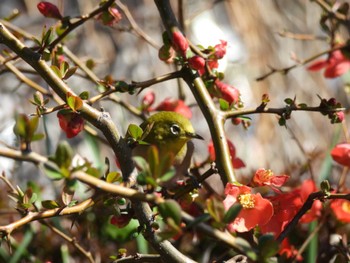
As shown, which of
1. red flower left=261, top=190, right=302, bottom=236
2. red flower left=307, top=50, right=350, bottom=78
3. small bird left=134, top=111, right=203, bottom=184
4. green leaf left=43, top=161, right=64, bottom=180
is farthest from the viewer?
red flower left=307, top=50, right=350, bottom=78

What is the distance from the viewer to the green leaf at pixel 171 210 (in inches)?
15.6

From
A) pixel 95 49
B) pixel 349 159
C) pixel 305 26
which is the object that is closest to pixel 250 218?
pixel 349 159

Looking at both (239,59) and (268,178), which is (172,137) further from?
(239,59)

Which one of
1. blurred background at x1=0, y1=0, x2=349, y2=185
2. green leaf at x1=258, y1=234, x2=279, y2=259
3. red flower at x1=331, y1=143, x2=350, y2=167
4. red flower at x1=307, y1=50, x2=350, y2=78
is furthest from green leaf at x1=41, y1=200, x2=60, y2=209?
blurred background at x1=0, y1=0, x2=349, y2=185

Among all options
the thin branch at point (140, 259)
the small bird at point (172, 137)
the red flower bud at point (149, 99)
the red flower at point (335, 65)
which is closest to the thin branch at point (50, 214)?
the thin branch at point (140, 259)

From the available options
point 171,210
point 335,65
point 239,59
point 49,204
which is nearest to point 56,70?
point 49,204

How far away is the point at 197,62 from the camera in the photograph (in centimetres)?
66

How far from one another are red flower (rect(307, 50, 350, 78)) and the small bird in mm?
349

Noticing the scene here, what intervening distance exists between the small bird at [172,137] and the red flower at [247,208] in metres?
0.16

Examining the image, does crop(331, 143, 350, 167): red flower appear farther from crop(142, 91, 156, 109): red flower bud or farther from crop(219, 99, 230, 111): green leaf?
crop(142, 91, 156, 109): red flower bud

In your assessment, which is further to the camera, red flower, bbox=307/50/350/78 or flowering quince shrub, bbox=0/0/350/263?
red flower, bbox=307/50/350/78

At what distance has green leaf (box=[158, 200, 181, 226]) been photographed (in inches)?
15.6

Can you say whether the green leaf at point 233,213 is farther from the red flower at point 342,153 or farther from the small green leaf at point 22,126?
the red flower at point 342,153

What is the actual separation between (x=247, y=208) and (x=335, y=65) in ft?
1.65
